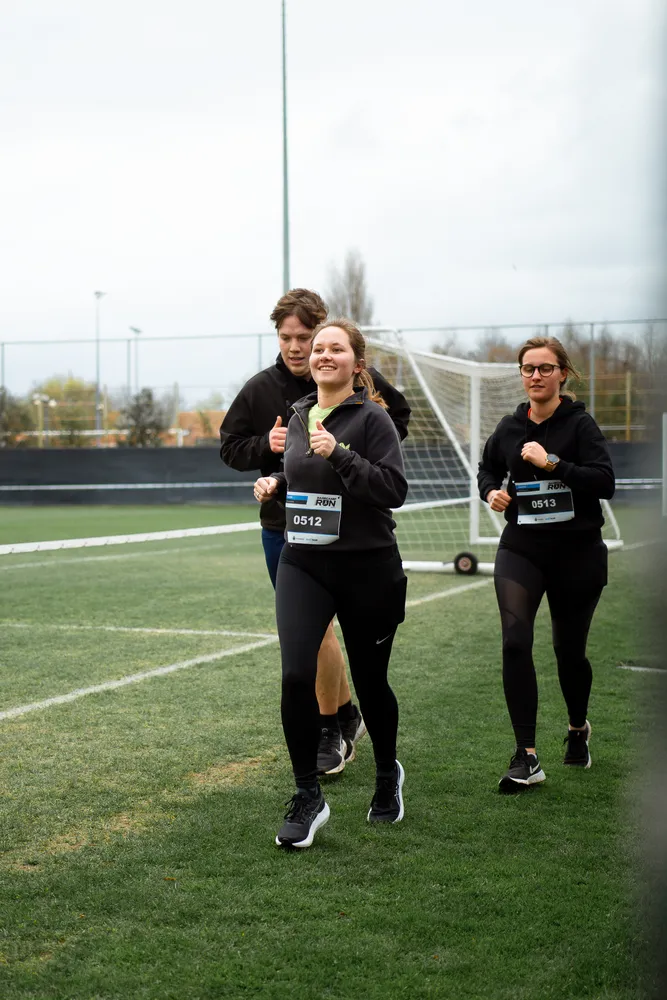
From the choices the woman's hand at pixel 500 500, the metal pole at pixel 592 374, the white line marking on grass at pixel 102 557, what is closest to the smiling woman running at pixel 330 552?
the woman's hand at pixel 500 500

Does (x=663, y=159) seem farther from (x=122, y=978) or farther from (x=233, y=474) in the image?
(x=233, y=474)

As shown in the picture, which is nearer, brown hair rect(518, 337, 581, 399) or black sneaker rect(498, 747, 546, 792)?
black sneaker rect(498, 747, 546, 792)

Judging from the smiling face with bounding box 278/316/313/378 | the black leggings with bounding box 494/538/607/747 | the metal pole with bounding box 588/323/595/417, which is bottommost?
the black leggings with bounding box 494/538/607/747

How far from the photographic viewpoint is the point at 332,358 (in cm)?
388

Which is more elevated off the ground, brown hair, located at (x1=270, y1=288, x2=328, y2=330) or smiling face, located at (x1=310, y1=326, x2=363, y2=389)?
brown hair, located at (x1=270, y1=288, x2=328, y2=330)

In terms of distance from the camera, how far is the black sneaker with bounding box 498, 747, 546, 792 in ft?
14.7

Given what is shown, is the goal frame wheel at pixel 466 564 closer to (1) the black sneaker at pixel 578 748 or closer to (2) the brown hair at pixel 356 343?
(1) the black sneaker at pixel 578 748

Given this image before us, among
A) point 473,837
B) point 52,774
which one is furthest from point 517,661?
point 52,774

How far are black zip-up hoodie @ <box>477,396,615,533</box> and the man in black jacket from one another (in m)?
0.53

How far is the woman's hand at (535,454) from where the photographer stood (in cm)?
446

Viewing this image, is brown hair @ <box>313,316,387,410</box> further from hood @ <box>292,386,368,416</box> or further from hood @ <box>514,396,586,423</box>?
hood @ <box>514,396,586,423</box>

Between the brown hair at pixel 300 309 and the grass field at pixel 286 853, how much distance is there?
6.30 ft

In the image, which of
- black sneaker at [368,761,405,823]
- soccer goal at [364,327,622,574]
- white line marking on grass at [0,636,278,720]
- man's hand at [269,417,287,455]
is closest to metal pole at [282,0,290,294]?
soccer goal at [364,327,622,574]

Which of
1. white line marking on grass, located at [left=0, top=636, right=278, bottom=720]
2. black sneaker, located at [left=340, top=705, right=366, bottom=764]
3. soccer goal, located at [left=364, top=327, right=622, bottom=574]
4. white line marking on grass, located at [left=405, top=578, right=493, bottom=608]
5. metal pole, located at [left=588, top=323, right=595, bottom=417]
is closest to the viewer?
black sneaker, located at [left=340, top=705, right=366, bottom=764]
